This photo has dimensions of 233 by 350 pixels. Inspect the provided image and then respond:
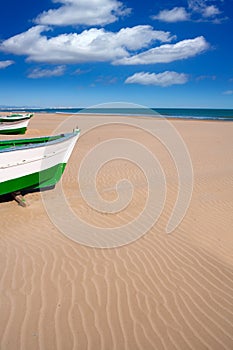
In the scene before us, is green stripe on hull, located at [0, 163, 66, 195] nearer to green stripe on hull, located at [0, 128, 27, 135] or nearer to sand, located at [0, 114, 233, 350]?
sand, located at [0, 114, 233, 350]

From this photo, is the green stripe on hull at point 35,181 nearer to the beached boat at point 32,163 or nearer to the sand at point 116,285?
the beached boat at point 32,163

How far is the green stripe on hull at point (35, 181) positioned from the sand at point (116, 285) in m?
0.53

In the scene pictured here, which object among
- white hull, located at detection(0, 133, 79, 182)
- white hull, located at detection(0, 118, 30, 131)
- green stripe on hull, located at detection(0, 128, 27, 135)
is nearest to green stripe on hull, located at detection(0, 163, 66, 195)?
white hull, located at detection(0, 133, 79, 182)

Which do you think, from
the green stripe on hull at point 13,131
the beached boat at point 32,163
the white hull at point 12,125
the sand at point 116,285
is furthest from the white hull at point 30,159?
the green stripe on hull at point 13,131

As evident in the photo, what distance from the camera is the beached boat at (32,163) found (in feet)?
22.0

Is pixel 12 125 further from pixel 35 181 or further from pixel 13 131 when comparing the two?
pixel 35 181

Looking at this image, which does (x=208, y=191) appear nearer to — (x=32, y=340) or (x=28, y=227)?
(x=28, y=227)

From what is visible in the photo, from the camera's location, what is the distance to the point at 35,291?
3949 mm

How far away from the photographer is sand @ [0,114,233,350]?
3256 millimetres

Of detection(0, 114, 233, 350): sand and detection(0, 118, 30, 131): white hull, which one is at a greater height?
detection(0, 118, 30, 131): white hull

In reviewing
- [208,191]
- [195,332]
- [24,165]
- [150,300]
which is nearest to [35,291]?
[150,300]

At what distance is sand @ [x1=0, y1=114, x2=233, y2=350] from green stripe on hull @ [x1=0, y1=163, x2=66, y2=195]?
0.53 m

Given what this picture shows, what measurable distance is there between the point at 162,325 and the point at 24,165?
5134 millimetres

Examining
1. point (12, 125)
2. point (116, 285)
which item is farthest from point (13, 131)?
point (116, 285)
